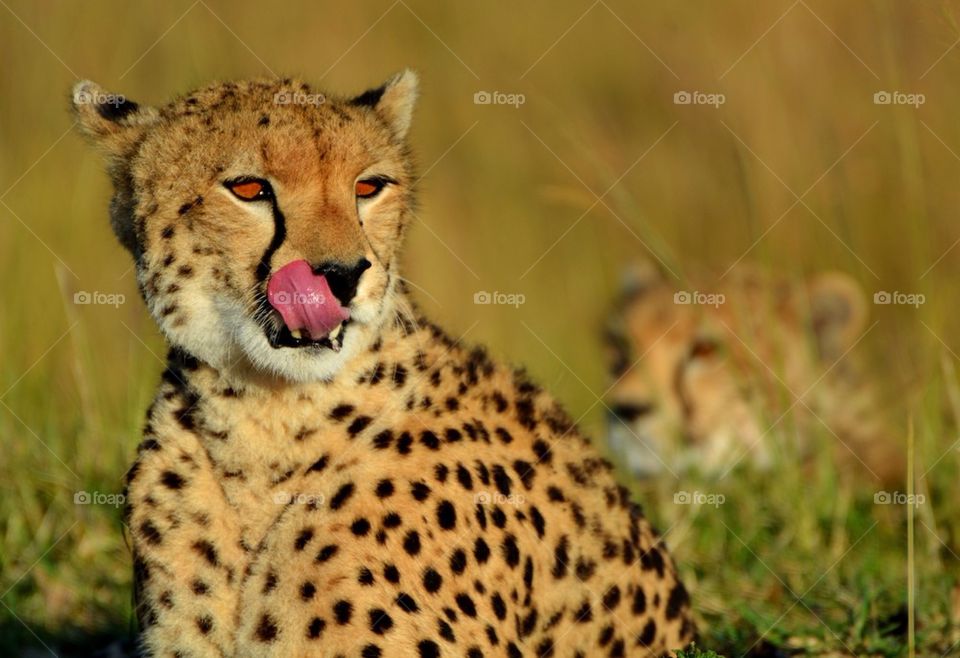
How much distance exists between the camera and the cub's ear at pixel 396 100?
348 centimetres

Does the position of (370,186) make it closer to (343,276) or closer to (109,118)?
(343,276)

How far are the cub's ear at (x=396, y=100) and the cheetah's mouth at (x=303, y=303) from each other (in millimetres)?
706

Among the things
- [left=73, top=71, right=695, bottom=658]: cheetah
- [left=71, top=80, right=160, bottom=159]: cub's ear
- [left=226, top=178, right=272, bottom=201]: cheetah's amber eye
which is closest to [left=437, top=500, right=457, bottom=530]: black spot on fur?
[left=73, top=71, right=695, bottom=658]: cheetah

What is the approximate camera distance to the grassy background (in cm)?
460

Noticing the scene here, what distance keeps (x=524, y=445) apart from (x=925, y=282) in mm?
2374

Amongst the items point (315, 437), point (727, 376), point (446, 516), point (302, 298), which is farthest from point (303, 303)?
point (727, 376)

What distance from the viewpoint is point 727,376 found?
21.7ft

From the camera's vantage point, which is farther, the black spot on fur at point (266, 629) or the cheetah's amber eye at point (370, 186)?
the cheetah's amber eye at point (370, 186)

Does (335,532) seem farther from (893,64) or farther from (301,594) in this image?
(893,64)

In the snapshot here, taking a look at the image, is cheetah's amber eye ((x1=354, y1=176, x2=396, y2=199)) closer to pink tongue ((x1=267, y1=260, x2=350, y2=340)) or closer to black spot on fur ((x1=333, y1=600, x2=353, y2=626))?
pink tongue ((x1=267, y1=260, x2=350, y2=340))

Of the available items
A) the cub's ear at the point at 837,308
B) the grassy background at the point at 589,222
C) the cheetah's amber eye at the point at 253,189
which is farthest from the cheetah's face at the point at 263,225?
the cub's ear at the point at 837,308

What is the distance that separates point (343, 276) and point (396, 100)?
2.63 feet

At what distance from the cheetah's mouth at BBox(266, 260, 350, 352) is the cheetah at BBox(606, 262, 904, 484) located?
3107 millimetres

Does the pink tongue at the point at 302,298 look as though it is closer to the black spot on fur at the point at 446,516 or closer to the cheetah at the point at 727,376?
the black spot on fur at the point at 446,516
